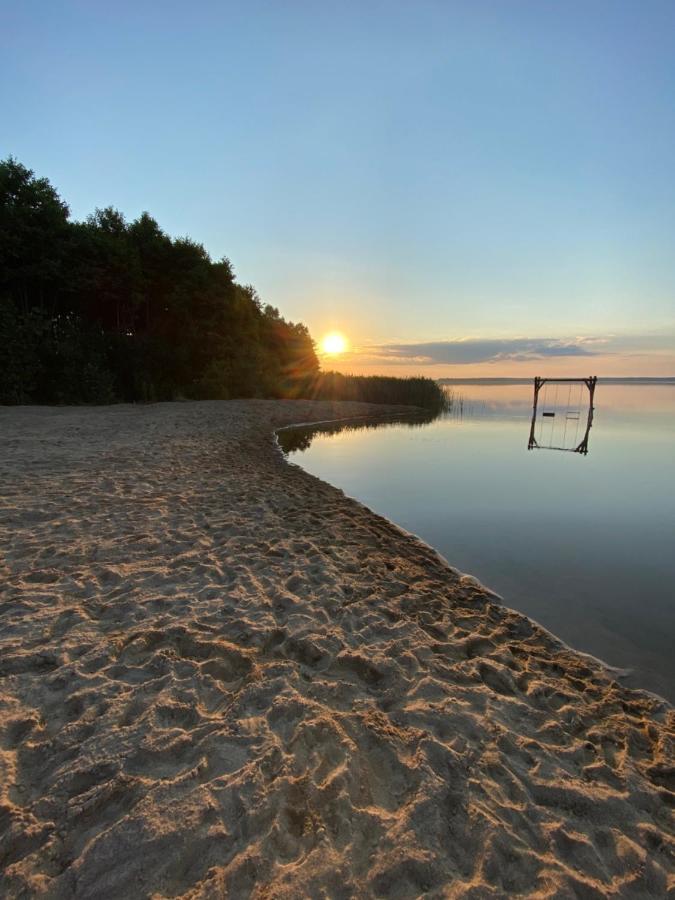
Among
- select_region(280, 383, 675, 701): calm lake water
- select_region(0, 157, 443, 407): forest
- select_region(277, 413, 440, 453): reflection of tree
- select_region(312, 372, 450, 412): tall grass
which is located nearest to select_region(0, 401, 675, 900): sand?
select_region(280, 383, 675, 701): calm lake water

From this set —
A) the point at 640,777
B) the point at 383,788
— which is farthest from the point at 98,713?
the point at 640,777

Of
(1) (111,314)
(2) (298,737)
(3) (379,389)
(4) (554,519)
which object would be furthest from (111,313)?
(2) (298,737)

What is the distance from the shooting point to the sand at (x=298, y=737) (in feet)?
6.57

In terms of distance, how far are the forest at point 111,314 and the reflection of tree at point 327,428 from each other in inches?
303

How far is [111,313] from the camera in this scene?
27.0 meters

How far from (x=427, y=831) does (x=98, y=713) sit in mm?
2070

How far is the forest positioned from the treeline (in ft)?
0.18

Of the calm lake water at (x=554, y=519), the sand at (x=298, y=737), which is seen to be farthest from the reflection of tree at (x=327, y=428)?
the sand at (x=298, y=737)

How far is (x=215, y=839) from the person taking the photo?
207 cm

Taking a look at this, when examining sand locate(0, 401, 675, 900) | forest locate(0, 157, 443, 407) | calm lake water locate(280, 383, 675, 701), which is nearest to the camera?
sand locate(0, 401, 675, 900)

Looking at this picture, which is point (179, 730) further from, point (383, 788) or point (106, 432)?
point (106, 432)

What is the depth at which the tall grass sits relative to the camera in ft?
129

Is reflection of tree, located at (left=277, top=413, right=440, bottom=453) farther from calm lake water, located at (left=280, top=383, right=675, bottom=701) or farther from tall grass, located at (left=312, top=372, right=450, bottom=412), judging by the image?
tall grass, located at (left=312, top=372, right=450, bottom=412)

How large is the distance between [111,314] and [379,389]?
72.0 ft
